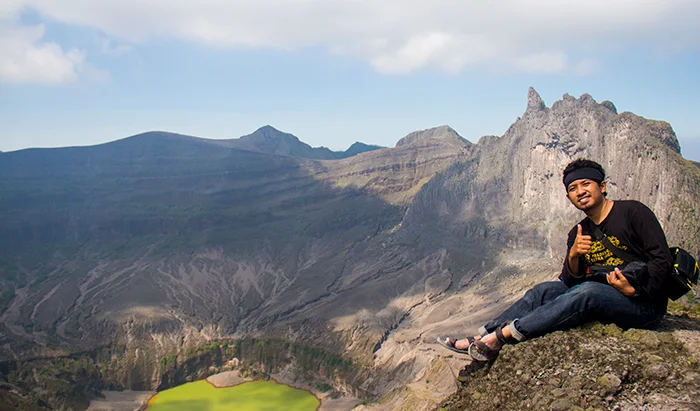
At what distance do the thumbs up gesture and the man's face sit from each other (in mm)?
398

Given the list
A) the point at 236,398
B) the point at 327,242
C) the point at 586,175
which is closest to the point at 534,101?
the point at 327,242

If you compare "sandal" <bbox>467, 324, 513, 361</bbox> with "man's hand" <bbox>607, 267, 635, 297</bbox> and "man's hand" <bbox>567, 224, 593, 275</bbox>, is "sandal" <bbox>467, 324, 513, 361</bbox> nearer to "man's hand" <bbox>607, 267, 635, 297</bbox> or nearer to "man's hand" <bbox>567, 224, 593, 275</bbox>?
"man's hand" <bbox>567, 224, 593, 275</bbox>

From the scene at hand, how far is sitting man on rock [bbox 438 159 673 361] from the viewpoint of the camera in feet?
29.1

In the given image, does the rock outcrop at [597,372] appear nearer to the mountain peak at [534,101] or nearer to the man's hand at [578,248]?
the man's hand at [578,248]

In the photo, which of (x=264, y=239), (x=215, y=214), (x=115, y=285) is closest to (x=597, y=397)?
(x=115, y=285)

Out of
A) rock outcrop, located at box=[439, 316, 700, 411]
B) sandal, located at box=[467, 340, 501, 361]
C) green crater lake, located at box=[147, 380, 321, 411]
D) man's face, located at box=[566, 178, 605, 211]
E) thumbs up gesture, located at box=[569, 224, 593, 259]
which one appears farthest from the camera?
green crater lake, located at box=[147, 380, 321, 411]

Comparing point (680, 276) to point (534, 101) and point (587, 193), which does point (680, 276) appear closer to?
point (587, 193)

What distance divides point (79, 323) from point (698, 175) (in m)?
106

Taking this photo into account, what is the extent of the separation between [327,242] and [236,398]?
65.5 metres

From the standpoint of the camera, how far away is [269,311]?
113 metres

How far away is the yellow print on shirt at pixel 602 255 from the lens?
30.7ft

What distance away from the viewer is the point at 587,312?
9023 mm

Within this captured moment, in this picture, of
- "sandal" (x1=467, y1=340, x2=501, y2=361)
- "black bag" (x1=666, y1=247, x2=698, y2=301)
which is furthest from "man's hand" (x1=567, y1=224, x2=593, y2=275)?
"sandal" (x1=467, y1=340, x2=501, y2=361)

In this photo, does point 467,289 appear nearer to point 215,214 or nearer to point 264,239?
point 264,239
